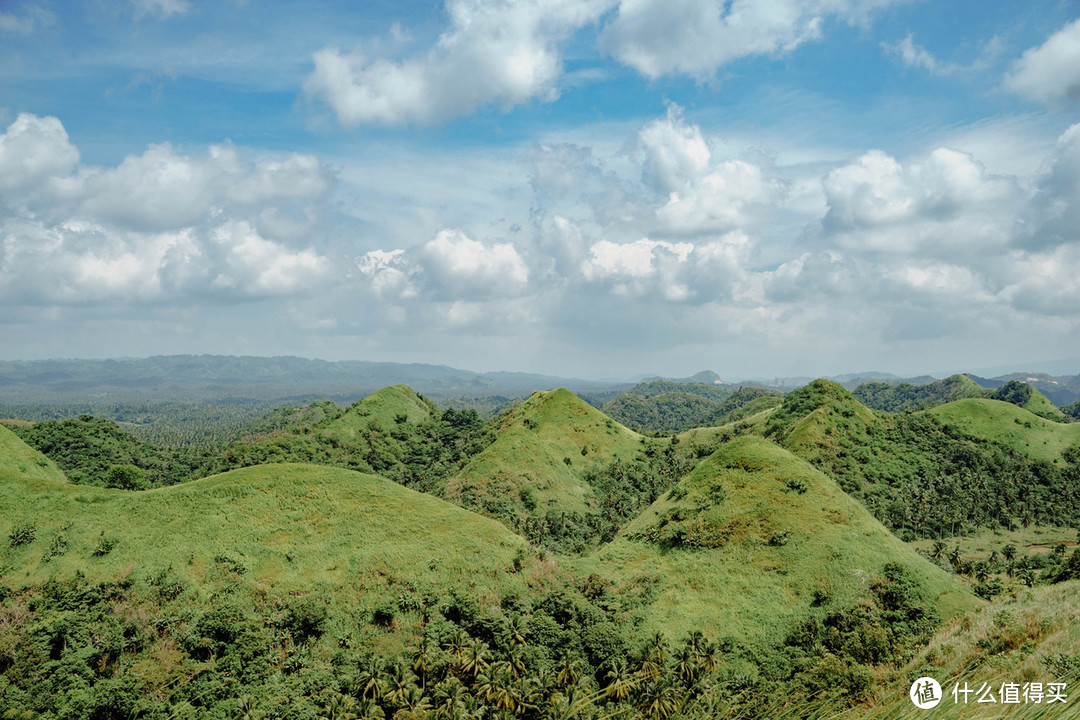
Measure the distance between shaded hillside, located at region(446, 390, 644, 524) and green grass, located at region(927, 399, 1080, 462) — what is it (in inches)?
3396

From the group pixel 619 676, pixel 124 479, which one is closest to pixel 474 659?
pixel 619 676

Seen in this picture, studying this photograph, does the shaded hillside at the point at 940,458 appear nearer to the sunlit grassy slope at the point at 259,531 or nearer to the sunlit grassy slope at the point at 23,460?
the sunlit grassy slope at the point at 259,531

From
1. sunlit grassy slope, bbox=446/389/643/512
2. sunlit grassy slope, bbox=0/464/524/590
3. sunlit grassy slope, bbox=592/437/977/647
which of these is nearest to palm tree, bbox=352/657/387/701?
sunlit grassy slope, bbox=0/464/524/590

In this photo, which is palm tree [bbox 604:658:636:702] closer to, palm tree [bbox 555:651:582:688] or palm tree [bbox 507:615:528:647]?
palm tree [bbox 555:651:582:688]

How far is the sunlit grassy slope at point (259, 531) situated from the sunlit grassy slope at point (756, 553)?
19365mm

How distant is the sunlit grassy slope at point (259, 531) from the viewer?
55906 mm

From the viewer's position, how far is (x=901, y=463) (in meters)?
133

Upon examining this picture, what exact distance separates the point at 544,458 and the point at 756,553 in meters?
65.4

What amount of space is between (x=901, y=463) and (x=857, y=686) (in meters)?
113

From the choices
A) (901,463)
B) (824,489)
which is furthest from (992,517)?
(824,489)

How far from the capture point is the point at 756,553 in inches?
2630

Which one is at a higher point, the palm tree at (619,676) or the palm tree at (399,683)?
the palm tree at (399,683)

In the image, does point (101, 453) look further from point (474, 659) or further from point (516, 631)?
point (474, 659)

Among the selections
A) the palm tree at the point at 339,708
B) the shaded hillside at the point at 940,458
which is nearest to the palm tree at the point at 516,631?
the palm tree at the point at 339,708
